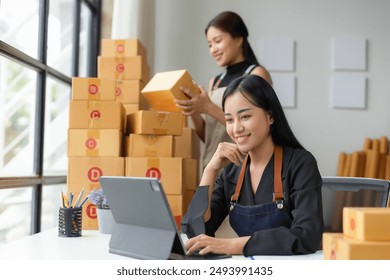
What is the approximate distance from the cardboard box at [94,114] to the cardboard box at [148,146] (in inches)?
3.6

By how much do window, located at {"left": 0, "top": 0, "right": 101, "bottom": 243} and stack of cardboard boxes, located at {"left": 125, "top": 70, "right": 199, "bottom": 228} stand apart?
0.49m

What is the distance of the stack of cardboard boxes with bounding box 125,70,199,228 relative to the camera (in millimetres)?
2307

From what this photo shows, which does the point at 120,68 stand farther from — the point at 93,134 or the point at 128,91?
the point at 93,134

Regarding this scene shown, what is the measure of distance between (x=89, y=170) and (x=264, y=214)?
3.30ft

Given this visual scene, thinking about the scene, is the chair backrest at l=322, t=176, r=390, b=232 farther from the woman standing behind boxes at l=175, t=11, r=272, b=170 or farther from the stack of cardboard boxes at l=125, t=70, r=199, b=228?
the woman standing behind boxes at l=175, t=11, r=272, b=170

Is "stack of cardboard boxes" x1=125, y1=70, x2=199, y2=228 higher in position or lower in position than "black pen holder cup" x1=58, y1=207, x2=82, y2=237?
higher

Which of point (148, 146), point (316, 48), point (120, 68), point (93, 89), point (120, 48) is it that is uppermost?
point (316, 48)

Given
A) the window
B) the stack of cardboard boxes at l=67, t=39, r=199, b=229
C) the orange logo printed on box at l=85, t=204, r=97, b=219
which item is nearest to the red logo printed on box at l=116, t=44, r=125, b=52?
the window

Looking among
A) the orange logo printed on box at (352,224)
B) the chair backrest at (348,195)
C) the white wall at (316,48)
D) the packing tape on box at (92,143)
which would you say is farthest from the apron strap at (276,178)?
the white wall at (316,48)

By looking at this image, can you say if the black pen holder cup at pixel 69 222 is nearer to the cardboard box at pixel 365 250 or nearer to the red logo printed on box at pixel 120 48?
the cardboard box at pixel 365 250

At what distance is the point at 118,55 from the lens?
280 centimetres

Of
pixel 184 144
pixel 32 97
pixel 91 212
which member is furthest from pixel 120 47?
pixel 91 212

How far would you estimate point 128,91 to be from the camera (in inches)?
108

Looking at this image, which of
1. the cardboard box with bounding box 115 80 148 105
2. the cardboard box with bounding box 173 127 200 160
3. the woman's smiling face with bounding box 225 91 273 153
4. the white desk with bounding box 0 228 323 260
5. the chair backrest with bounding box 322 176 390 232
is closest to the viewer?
the white desk with bounding box 0 228 323 260
